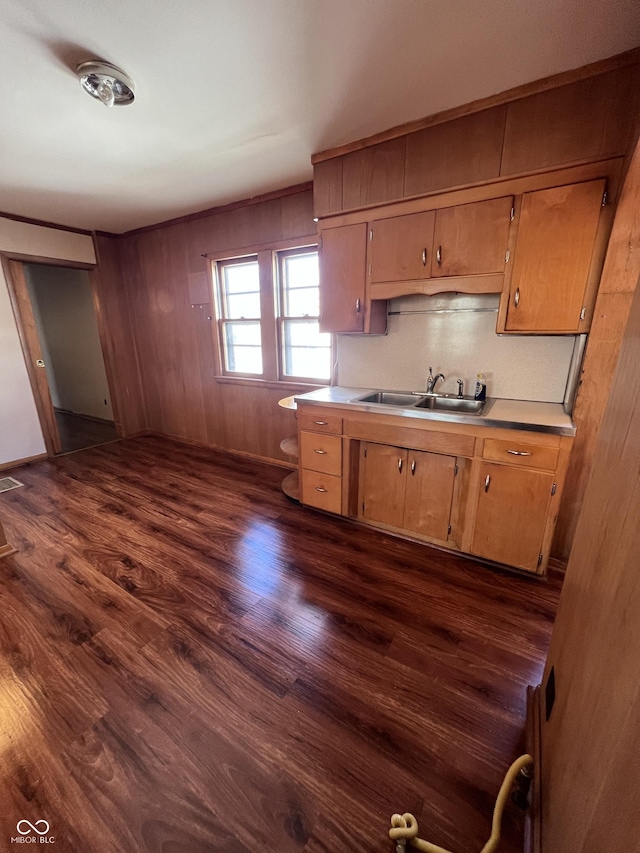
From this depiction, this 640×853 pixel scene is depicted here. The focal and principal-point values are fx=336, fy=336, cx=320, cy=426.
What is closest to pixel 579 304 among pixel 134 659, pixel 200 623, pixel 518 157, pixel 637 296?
pixel 518 157

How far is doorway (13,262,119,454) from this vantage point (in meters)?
4.83

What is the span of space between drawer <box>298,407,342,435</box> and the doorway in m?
3.34

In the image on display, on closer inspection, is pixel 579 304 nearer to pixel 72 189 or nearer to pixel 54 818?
pixel 54 818

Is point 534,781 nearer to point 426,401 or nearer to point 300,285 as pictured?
point 426,401

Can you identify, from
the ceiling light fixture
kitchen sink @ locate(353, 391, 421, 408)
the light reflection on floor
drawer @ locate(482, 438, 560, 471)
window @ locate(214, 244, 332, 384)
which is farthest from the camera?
window @ locate(214, 244, 332, 384)

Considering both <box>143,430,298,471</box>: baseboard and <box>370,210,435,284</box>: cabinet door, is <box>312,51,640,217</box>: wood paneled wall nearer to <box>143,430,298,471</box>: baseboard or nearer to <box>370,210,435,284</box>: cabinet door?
<box>370,210,435,284</box>: cabinet door

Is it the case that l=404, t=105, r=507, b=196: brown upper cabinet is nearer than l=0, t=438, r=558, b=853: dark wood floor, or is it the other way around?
l=0, t=438, r=558, b=853: dark wood floor

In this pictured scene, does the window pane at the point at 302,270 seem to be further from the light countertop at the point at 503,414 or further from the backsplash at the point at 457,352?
the light countertop at the point at 503,414

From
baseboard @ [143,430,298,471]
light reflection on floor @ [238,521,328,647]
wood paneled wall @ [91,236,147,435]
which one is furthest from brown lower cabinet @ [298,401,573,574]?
wood paneled wall @ [91,236,147,435]

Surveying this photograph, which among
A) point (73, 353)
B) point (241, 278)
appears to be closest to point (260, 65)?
point (241, 278)

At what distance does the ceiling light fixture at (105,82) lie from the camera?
155cm

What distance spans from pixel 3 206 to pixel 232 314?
2.31 m

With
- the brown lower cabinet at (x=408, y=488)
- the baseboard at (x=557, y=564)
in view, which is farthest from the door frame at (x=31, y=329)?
the baseboard at (x=557, y=564)

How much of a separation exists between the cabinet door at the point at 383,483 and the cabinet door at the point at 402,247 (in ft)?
3.77
